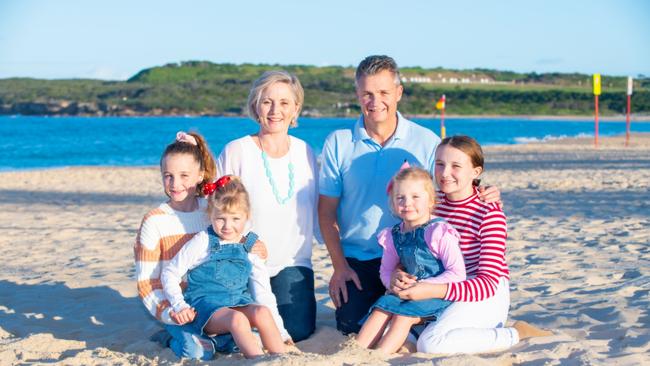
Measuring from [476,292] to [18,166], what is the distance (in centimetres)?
2415

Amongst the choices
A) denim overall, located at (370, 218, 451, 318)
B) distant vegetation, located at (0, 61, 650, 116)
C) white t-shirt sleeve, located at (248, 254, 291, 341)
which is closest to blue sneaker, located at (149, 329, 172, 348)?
white t-shirt sleeve, located at (248, 254, 291, 341)

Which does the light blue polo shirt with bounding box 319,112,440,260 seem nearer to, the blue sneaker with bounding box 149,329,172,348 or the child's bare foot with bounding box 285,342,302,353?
the child's bare foot with bounding box 285,342,302,353

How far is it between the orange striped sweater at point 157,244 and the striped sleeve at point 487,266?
1.46 metres

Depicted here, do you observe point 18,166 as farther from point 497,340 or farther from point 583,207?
point 497,340

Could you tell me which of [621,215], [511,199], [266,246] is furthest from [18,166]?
[266,246]

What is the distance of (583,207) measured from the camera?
959 cm

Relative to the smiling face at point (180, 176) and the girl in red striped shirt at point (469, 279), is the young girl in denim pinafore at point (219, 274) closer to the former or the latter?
the smiling face at point (180, 176)

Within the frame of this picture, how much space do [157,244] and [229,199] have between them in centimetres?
53

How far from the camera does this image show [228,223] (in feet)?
13.2

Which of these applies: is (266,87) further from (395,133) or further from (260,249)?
(260,249)

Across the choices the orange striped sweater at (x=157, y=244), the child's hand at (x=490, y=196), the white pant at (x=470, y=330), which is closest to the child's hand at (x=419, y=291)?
the white pant at (x=470, y=330)

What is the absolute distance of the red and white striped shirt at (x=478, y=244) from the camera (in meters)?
3.96

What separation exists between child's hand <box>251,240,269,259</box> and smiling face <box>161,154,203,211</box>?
466 millimetres

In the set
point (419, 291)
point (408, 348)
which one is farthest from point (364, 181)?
point (408, 348)
